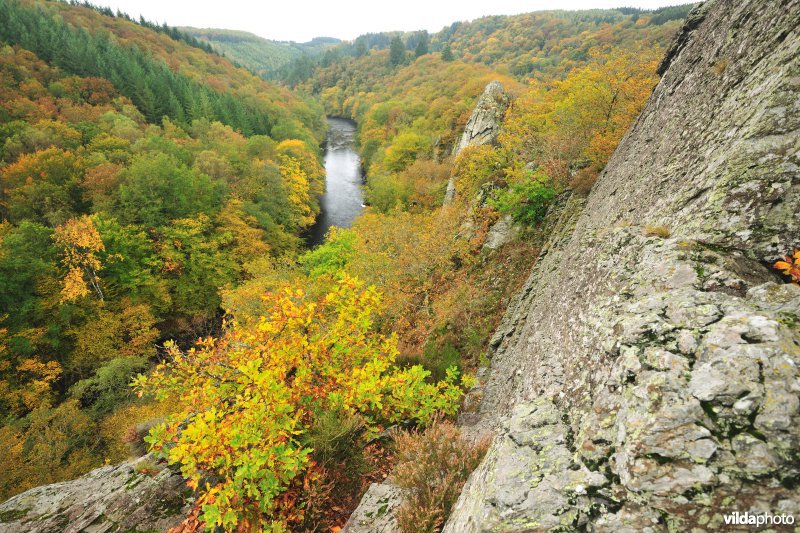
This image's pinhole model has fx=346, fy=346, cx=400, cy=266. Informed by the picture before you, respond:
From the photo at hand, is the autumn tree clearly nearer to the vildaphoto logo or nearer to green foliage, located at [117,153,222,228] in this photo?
green foliage, located at [117,153,222,228]

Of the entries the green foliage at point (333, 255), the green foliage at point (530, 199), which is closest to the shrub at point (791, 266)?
the green foliage at point (530, 199)

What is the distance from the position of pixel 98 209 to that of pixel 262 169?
17.1 m

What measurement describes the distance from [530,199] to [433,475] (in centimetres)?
1246

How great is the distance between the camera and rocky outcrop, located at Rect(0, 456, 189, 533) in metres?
6.48

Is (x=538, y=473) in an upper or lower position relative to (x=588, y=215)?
lower

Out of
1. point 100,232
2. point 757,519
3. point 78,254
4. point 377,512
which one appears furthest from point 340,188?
point 757,519

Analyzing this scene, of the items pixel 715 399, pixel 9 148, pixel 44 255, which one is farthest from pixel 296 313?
pixel 9 148

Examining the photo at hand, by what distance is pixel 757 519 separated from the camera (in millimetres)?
2285

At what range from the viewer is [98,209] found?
3016 cm

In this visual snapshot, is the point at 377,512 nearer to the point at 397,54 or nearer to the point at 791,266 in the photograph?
the point at 791,266

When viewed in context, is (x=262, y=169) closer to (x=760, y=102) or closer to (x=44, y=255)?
(x=44, y=255)

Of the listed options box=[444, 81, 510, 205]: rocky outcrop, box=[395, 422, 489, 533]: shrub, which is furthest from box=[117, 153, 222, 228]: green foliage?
box=[395, 422, 489, 533]: shrub

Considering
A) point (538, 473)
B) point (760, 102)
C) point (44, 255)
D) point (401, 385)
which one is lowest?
point (44, 255)

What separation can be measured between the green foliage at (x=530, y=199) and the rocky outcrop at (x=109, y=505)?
14.2 metres
